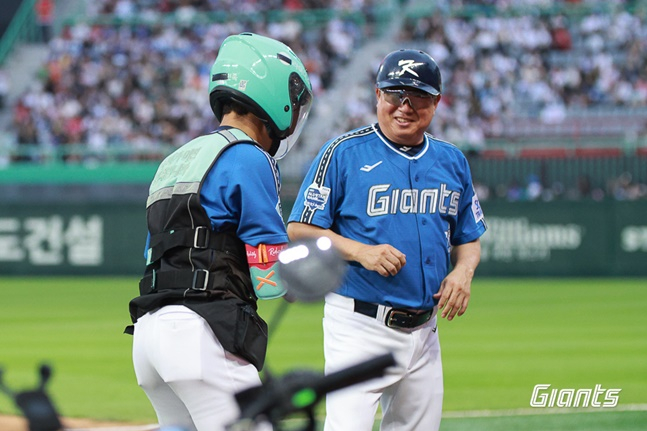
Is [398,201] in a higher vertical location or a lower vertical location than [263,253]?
lower

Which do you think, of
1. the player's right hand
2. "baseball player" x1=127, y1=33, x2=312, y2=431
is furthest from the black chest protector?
the player's right hand

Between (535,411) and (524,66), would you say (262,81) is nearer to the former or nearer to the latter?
(535,411)

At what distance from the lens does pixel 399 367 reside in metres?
5.00

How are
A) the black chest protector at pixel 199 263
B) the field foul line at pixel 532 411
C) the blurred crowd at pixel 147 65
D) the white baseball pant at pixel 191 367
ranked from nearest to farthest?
the white baseball pant at pixel 191 367 → the black chest protector at pixel 199 263 → the field foul line at pixel 532 411 → the blurred crowd at pixel 147 65

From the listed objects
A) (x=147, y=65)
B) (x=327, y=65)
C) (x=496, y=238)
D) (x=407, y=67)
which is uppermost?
(x=407, y=67)

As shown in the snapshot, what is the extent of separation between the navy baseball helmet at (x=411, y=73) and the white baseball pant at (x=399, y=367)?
1.01m

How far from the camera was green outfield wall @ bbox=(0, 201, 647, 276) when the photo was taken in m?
22.7

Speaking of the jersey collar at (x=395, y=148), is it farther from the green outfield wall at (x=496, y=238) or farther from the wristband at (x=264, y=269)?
the green outfield wall at (x=496, y=238)

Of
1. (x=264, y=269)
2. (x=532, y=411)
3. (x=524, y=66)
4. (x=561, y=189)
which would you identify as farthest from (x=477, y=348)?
(x=524, y=66)

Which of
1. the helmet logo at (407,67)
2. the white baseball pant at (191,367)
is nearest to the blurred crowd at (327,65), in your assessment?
the helmet logo at (407,67)

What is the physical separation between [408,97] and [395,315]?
0.99 meters

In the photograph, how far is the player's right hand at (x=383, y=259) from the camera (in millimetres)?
4938

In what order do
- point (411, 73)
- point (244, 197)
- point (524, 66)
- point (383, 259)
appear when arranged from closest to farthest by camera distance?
point (244, 197), point (383, 259), point (411, 73), point (524, 66)

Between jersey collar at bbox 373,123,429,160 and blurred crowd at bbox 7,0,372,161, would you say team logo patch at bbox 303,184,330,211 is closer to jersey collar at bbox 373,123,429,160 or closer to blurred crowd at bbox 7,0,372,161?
jersey collar at bbox 373,123,429,160
